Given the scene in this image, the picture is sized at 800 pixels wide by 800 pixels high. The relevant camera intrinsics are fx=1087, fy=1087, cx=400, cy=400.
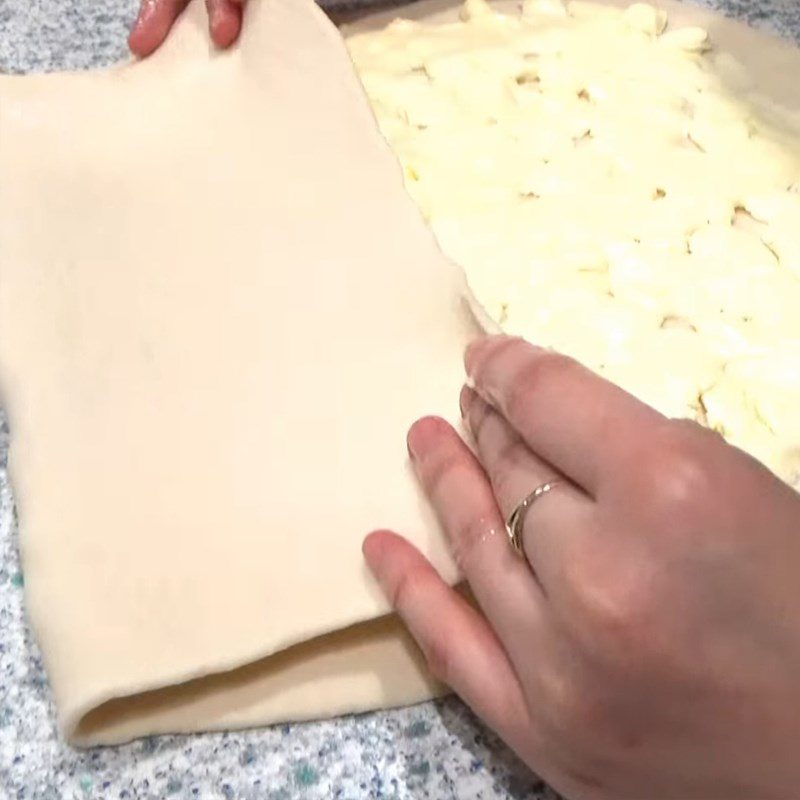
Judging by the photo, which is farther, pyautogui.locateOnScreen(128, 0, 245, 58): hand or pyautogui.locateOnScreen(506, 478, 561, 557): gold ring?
pyautogui.locateOnScreen(128, 0, 245, 58): hand

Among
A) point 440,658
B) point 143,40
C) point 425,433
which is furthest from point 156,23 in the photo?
point 440,658

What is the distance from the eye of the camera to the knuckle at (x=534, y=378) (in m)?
0.49

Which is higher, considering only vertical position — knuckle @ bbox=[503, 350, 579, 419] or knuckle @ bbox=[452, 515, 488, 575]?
knuckle @ bbox=[503, 350, 579, 419]

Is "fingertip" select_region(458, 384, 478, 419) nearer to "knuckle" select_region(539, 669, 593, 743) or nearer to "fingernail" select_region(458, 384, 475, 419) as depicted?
"fingernail" select_region(458, 384, 475, 419)

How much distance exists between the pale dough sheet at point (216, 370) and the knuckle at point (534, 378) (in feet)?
0.28

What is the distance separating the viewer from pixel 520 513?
0.48 m

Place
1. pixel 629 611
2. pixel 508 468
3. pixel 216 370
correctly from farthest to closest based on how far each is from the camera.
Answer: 1. pixel 216 370
2. pixel 508 468
3. pixel 629 611

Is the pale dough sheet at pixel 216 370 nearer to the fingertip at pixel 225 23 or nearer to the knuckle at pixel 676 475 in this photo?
the fingertip at pixel 225 23

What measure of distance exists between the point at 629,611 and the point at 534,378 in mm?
130

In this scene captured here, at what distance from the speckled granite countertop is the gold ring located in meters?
0.11

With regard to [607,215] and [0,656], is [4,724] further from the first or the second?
[607,215]

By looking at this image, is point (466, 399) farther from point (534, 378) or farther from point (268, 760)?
point (268, 760)

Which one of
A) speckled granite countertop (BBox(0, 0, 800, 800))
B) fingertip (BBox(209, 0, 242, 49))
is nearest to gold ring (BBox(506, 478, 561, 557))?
speckled granite countertop (BBox(0, 0, 800, 800))

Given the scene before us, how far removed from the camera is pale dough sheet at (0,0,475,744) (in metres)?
0.53
